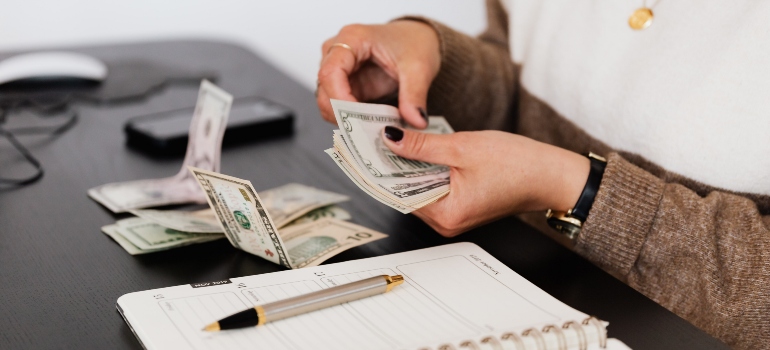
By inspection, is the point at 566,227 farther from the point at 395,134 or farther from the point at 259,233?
the point at 259,233

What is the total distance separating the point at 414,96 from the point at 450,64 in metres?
0.16

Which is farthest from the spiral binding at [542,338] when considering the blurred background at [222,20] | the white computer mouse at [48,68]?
the blurred background at [222,20]

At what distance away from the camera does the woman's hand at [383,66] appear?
36.7 inches

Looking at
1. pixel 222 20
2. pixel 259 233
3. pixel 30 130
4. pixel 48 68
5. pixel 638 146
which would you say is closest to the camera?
pixel 259 233

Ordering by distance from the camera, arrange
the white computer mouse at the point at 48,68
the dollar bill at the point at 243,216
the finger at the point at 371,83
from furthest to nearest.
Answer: the white computer mouse at the point at 48,68
the finger at the point at 371,83
the dollar bill at the point at 243,216

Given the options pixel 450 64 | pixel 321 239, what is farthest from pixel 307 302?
pixel 450 64

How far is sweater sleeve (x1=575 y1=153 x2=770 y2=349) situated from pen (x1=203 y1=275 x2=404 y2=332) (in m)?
0.27

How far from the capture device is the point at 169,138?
100cm

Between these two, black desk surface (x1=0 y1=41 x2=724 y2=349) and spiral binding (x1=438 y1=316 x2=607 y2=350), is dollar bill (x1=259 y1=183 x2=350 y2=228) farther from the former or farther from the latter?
spiral binding (x1=438 y1=316 x2=607 y2=350)

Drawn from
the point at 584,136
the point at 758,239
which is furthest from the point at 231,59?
the point at 758,239

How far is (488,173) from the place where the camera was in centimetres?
76

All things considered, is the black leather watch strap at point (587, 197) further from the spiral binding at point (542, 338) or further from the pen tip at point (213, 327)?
the pen tip at point (213, 327)

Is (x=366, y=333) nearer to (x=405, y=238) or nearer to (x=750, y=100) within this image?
(x=405, y=238)

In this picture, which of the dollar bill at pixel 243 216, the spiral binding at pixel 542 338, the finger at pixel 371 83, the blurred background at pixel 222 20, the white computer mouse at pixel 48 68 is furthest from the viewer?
the blurred background at pixel 222 20
